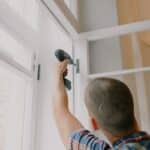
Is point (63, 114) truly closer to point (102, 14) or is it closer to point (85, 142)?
point (85, 142)

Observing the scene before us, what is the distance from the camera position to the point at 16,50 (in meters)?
1.53

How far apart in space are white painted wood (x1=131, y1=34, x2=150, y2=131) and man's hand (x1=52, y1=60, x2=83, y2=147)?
75cm

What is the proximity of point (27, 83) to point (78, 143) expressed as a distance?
73 centimetres

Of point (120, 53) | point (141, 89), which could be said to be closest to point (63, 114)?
point (141, 89)

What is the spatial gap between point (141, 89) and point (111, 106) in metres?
1.00

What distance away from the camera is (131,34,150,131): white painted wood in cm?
171

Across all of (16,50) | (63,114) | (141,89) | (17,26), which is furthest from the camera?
(141,89)

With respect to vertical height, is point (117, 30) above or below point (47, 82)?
above

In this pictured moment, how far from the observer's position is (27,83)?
1.57m

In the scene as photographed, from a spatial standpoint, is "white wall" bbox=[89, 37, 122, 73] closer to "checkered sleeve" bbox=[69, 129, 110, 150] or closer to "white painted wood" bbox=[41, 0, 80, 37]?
"white painted wood" bbox=[41, 0, 80, 37]

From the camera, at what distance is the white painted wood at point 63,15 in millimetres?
1520

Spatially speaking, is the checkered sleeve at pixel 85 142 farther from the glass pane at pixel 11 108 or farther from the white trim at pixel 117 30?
the white trim at pixel 117 30

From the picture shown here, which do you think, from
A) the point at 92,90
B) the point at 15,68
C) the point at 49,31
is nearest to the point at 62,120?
the point at 92,90

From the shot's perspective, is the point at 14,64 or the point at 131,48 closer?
the point at 14,64
